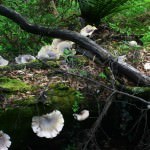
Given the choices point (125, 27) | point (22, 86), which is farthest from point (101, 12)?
point (22, 86)

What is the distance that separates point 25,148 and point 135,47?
194 centimetres

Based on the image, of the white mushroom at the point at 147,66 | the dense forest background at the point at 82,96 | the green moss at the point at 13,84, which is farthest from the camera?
the white mushroom at the point at 147,66

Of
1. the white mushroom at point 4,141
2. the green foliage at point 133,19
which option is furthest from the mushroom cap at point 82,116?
the green foliage at point 133,19

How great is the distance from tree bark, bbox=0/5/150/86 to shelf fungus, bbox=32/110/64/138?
87 cm

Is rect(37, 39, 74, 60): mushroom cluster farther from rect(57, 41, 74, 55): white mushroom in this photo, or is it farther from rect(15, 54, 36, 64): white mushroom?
rect(15, 54, 36, 64): white mushroom

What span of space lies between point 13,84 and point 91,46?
3.37 feet

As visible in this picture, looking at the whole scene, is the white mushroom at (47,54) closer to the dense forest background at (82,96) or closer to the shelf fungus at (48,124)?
the dense forest background at (82,96)

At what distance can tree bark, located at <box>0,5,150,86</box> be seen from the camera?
3.82 metres

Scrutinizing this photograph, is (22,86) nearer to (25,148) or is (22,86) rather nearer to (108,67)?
(25,148)

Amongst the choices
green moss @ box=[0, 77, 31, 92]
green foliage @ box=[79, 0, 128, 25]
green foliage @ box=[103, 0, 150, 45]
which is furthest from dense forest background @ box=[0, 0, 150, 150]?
green foliage @ box=[79, 0, 128, 25]

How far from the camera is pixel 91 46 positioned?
4.23 m

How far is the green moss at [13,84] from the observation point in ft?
12.1

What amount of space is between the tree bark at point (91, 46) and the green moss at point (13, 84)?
896 mm

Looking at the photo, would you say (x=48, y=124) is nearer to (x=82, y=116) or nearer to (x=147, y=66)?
(x=82, y=116)
